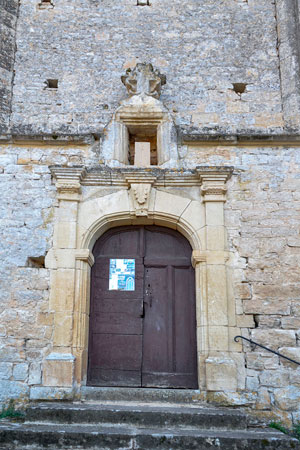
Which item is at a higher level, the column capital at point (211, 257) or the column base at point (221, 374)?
the column capital at point (211, 257)

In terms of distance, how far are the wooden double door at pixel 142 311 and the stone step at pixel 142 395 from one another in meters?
0.26

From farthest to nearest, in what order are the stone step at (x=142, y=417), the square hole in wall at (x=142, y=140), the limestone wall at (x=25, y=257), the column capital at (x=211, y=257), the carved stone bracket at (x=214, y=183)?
1. the square hole in wall at (x=142, y=140)
2. the carved stone bracket at (x=214, y=183)
3. the column capital at (x=211, y=257)
4. the limestone wall at (x=25, y=257)
5. the stone step at (x=142, y=417)

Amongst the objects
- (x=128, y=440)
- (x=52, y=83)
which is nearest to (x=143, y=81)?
(x=52, y=83)

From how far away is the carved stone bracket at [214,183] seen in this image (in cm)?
545

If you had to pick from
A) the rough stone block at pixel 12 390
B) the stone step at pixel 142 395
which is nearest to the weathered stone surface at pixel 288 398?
the stone step at pixel 142 395

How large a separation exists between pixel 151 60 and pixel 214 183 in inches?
89.2

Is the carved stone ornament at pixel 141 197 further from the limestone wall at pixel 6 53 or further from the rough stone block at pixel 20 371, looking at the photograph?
the rough stone block at pixel 20 371

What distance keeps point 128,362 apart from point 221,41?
462cm

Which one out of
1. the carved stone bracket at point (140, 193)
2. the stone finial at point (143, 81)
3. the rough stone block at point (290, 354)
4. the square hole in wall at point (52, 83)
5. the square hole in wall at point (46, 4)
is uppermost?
the square hole in wall at point (46, 4)

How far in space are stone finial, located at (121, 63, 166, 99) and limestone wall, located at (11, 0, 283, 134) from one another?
26 cm

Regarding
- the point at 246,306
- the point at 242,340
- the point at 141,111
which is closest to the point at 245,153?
the point at 141,111

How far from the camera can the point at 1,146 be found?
19.0ft

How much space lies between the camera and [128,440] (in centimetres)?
386

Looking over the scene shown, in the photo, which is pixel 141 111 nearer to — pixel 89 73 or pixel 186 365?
pixel 89 73
